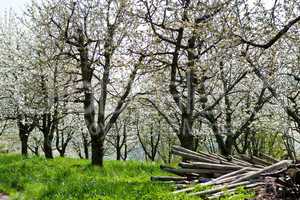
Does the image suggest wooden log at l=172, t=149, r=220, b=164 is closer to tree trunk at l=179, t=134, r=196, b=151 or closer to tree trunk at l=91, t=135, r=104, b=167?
tree trunk at l=179, t=134, r=196, b=151

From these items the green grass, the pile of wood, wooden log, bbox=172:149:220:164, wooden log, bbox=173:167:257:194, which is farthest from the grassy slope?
wooden log, bbox=172:149:220:164

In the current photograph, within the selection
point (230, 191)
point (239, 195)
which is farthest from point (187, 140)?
point (239, 195)

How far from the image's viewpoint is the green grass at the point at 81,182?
11148mm

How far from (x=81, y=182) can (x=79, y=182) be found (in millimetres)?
63

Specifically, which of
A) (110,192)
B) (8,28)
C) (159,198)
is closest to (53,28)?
(8,28)

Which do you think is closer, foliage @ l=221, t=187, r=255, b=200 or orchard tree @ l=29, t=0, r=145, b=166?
foliage @ l=221, t=187, r=255, b=200

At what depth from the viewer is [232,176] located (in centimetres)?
1058

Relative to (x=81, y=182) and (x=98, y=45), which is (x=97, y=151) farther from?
(x=81, y=182)

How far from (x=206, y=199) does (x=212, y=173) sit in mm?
2046

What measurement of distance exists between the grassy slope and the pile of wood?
646 millimetres

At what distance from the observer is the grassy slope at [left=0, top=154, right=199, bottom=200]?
11.3 metres

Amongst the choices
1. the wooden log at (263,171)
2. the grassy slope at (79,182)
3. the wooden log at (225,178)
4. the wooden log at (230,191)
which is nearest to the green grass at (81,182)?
the grassy slope at (79,182)

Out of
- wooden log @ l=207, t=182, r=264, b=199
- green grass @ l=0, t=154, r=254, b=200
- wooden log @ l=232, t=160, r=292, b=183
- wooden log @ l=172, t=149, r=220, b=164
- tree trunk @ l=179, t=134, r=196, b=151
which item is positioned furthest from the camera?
tree trunk @ l=179, t=134, r=196, b=151

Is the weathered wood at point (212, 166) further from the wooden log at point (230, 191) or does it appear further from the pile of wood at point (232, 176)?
the wooden log at point (230, 191)
